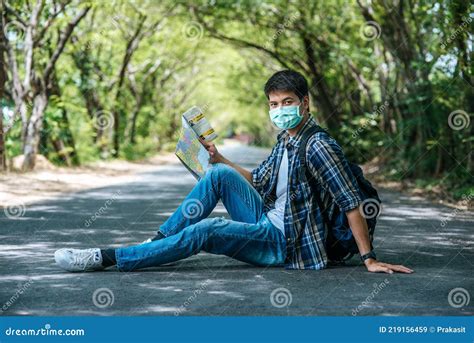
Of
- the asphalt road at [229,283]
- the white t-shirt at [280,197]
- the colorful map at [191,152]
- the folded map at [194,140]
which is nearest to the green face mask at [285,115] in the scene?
the white t-shirt at [280,197]

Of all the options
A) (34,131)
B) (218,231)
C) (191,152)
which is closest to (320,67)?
(34,131)

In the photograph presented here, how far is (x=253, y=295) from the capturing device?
473 cm

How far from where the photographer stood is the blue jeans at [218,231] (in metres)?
5.29

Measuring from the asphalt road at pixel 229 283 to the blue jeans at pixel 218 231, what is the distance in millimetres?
128

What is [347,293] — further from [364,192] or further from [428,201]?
[428,201]

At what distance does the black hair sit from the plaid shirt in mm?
252

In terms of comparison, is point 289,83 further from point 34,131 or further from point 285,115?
point 34,131

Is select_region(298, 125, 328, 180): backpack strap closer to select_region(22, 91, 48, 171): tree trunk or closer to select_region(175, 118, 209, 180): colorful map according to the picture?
select_region(175, 118, 209, 180): colorful map

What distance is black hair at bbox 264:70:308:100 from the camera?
5.29m

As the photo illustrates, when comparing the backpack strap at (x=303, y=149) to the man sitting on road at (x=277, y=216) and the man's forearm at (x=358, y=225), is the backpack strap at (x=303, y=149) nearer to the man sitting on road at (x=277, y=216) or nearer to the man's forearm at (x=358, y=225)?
the man sitting on road at (x=277, y=216)

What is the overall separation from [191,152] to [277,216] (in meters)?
0.87

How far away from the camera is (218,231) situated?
530cm

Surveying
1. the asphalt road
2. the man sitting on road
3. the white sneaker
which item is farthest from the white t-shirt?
the white sneaker

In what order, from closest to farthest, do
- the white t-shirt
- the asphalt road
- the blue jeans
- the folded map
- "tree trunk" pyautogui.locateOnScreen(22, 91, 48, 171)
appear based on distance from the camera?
the asphalt road < the blue jeans < the white t-shirt < the folded map < "tree trunk" pyautogui.locateOnScreen(22, 91, 48, 171)
